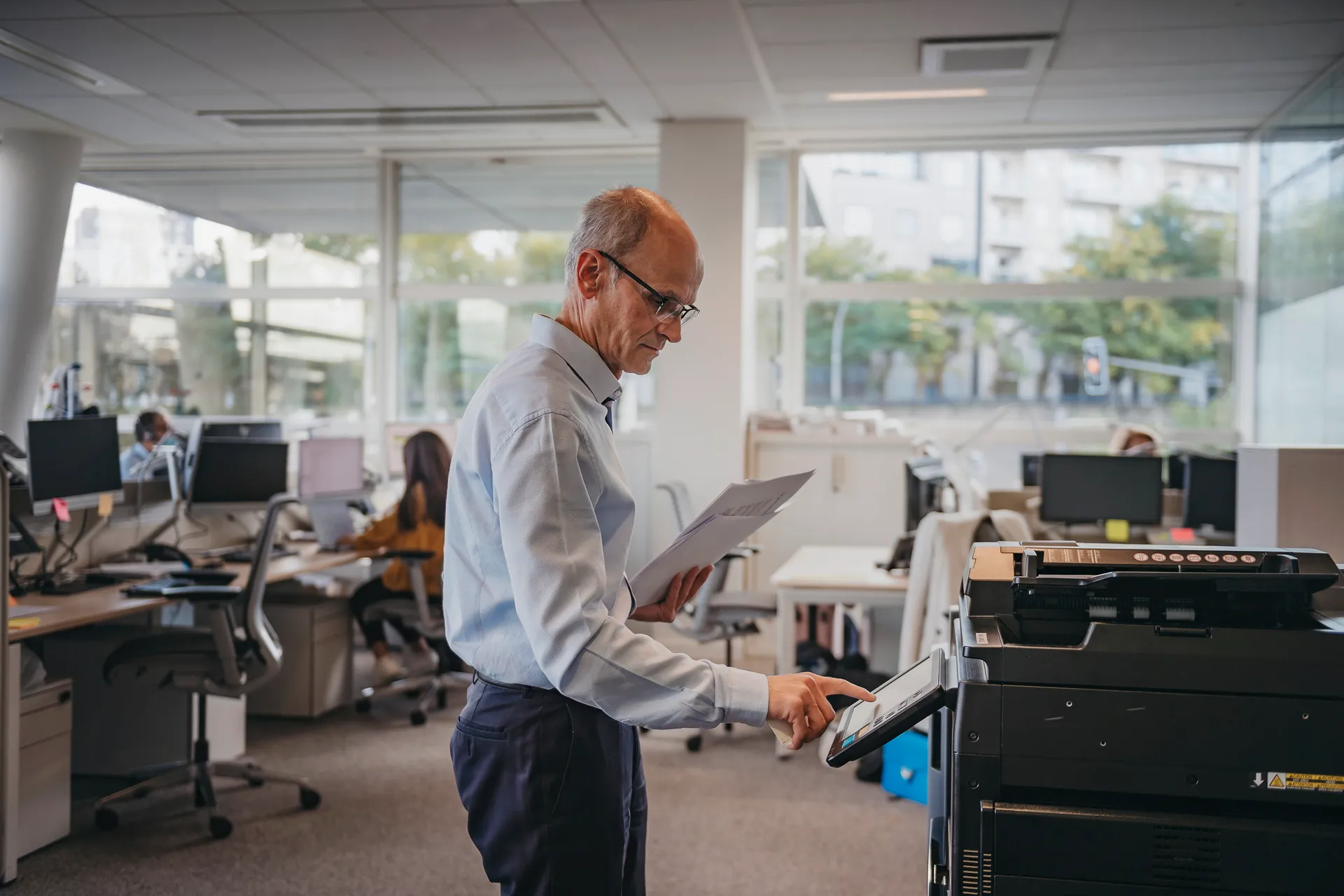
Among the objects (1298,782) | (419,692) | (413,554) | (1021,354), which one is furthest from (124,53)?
(1298,782)

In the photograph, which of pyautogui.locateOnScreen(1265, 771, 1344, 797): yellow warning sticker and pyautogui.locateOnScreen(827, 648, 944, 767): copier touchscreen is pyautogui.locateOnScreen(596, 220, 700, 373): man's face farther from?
pyautogui.locateOnScreen(1265, 771, 1344, 797): yellow warning sticker

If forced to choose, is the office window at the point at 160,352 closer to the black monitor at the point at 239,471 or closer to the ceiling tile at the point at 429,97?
the ceiling tile at the point at 429,97

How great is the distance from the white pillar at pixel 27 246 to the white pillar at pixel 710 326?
382 centimetres

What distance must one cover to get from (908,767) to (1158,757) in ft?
8.67

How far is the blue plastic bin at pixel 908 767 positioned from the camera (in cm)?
386

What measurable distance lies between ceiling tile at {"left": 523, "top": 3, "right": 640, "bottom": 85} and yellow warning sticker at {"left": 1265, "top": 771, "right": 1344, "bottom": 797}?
3.96 metres

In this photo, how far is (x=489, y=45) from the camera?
505 cm

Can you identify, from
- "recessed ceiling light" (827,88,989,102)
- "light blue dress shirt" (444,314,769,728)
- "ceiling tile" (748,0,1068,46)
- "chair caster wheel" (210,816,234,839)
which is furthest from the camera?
"recessed ceiling light" (827,88,989,102)

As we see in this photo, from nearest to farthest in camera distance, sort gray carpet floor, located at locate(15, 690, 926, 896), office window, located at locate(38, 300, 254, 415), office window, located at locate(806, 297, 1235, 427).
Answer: gray carpet floor, located at locate(15, 690, 926, 896), office window, located at locate(806, 297, 1235, 427), office window, located at locate(38, 300, 254, 415)

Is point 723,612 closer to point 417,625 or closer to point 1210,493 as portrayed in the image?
point 417,625

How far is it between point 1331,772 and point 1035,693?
13.7 inches

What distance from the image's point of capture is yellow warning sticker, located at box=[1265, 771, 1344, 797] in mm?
1326

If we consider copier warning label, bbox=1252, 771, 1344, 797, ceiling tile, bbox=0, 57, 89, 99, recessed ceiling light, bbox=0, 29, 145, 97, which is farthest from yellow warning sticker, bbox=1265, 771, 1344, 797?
ceiling tile, bbox=0, 57, 89, 99

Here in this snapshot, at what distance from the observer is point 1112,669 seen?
4.50ft
